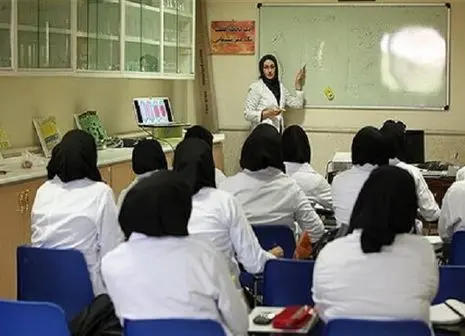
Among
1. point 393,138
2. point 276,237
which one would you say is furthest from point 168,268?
point 393,138

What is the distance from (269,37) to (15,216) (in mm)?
4958

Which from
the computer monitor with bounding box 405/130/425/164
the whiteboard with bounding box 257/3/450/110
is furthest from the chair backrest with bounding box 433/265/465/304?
the whiteboard with bounding box 257/3/450/110

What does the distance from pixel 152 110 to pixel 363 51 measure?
2479 millimetres

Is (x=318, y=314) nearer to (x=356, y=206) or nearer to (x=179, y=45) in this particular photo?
(x=356, y=206)

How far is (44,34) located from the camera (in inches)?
241

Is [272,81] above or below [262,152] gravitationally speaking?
above

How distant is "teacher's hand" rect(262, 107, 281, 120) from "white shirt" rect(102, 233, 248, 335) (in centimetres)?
625

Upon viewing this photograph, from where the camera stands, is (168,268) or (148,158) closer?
(168,268)

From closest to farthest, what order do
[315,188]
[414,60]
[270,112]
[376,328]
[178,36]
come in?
[376,328] → [315,188] → [178,36] → [270,112] → [414,60]

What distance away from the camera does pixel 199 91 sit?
9.80 metres

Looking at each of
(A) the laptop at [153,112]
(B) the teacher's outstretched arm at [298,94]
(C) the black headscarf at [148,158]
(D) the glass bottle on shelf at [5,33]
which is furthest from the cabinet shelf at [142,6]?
(C) the black headscarf at [148,158]

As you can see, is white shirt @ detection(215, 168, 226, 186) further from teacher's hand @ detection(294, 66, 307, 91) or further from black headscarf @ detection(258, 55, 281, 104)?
teacher's hand @ detection(294, 66, 307, 91)

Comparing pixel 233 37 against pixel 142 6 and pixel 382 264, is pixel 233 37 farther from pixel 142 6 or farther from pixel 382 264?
pixel 382 264

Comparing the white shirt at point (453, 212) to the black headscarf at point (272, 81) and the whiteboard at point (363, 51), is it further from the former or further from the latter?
the whiteboard at point (363, 51)
